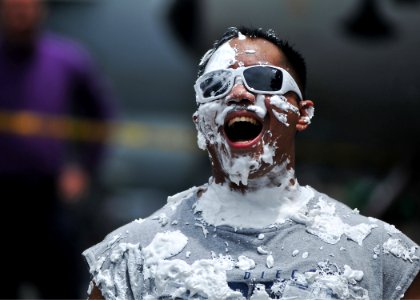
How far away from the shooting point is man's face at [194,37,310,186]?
3.70 metres

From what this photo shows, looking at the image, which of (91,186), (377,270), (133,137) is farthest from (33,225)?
(377,270)

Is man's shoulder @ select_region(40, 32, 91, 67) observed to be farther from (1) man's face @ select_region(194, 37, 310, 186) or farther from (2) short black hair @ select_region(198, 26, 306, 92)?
(1) man's face @ select_region(194, 37, 310, 186)

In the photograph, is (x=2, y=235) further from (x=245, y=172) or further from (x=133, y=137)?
(x=245, y=172)

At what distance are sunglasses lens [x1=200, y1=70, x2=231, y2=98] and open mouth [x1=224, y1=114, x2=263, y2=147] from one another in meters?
0.10

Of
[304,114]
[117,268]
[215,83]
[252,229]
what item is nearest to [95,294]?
[117,268]

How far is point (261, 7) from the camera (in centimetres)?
826

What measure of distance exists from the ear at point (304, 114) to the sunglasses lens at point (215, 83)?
10.6 inches

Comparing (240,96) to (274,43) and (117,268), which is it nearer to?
(274,43)

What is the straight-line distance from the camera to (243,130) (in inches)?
148

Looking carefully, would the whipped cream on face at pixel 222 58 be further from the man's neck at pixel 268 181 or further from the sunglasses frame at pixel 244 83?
the man's neck at pixel 268 181

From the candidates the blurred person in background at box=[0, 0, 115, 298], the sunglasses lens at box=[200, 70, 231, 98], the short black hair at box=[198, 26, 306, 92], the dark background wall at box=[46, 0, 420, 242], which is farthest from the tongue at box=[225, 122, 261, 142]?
the blurred person in background at box=[0, 0, 115, 298]

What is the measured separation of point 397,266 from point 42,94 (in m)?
3.75

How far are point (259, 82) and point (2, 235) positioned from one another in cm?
351

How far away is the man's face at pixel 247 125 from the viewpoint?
146 inches
